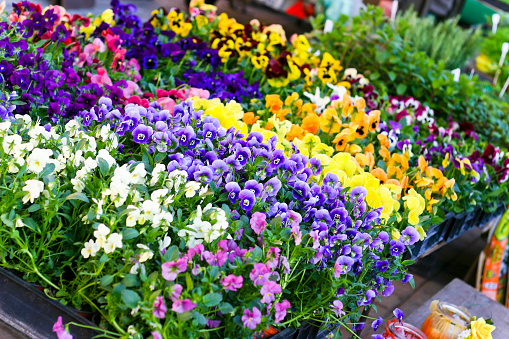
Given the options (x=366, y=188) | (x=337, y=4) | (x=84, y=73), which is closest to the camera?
(x=366, y=188)

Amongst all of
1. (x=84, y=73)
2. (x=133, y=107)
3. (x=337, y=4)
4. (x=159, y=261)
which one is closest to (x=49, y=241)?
(x=159, y=261)

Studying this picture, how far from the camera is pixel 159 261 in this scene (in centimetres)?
103

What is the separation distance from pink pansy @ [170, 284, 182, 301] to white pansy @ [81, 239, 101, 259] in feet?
0.58

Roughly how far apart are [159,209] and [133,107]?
420 millimetres

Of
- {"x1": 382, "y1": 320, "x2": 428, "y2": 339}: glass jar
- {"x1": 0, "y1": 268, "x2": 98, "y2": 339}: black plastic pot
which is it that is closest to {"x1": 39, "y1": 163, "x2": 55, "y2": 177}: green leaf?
{"x1": 0, "y1": 268, "x2": 98, "y2": 339}: black plastic pot

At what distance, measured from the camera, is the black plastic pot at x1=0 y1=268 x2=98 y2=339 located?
1.00 m

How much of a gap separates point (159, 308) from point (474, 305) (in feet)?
4.53

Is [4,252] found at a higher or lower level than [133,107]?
lower

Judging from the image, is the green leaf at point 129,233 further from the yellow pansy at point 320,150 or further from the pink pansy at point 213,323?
the yellow pansy at point 320,150

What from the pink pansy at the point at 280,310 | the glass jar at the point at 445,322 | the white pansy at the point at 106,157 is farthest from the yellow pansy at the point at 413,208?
the white pansy at the point at 106,157

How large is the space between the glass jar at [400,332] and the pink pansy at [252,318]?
1.83ft

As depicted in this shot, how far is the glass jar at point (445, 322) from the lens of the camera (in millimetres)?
1506

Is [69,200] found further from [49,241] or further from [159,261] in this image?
[159,261]

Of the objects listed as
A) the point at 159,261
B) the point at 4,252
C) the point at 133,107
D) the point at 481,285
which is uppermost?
the point at 133,107
